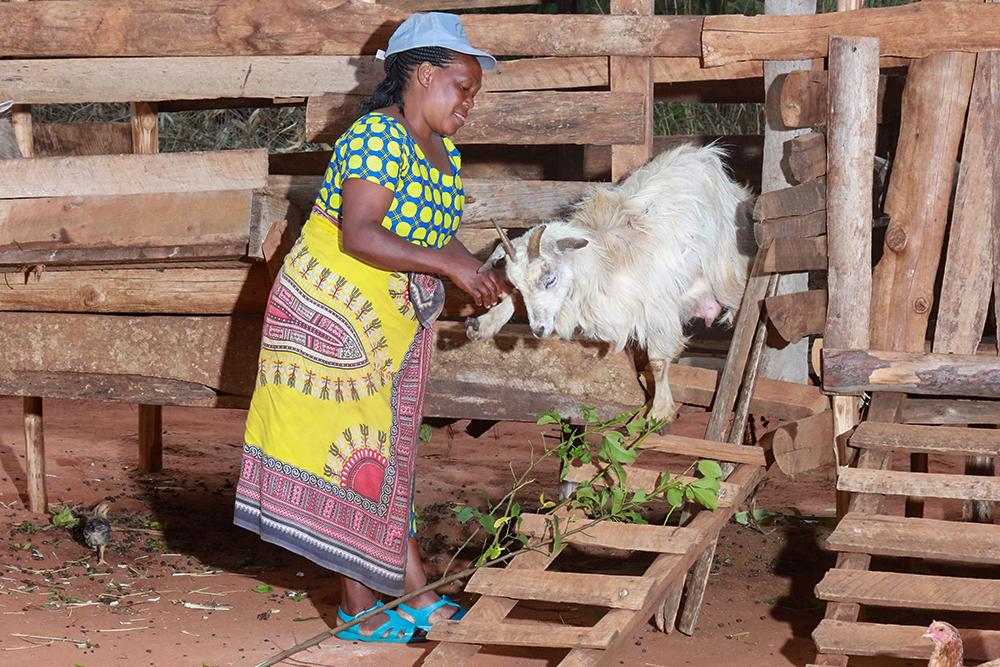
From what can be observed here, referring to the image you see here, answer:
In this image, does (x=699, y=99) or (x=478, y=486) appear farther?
(x=478, y=486)

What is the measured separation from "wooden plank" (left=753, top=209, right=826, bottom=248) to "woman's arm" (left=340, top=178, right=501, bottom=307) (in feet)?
5.67

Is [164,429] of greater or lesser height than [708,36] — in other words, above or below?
below

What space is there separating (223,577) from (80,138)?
3224 mm

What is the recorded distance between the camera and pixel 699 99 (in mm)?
6074

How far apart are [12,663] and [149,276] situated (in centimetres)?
211

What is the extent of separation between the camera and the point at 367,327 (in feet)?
12.2

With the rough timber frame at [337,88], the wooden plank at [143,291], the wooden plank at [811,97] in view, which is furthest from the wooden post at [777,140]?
the wooden plank at [143,291]

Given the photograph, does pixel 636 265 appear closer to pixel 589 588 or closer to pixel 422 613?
pixel 589 588

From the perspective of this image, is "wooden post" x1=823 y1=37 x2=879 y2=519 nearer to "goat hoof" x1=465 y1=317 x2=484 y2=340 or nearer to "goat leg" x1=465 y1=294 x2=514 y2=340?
"goat leg" x1=465 y1=294 x2=514 y2=340

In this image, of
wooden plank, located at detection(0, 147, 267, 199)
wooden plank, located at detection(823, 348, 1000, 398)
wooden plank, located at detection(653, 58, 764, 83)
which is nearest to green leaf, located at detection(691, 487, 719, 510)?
wooden plank, located at detection(823, 348, 1000, 398)

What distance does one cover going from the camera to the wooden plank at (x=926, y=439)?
12.8 feet

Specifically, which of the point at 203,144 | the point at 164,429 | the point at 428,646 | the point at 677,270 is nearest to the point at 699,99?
the point at 677,270

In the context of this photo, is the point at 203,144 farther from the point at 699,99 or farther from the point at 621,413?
the point at 621,413

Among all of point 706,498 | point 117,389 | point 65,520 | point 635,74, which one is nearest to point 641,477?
point 706,498
